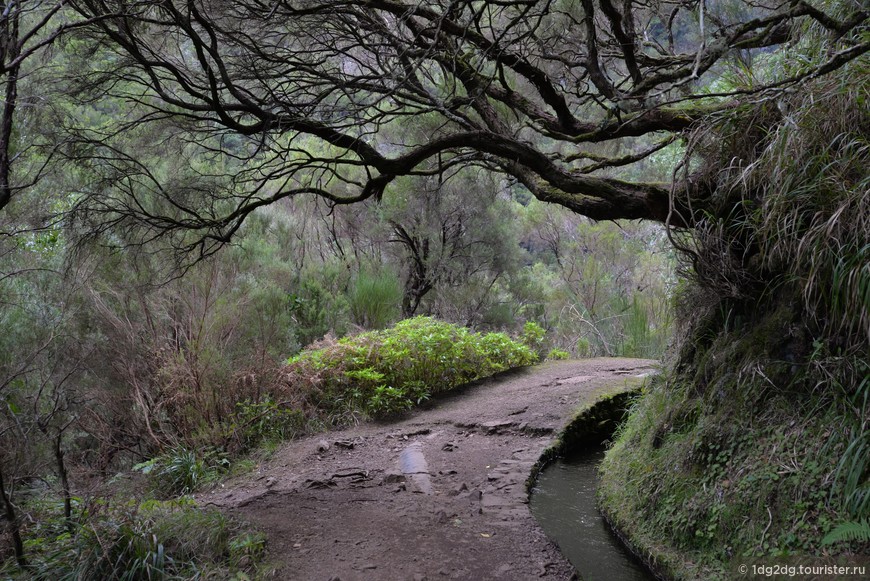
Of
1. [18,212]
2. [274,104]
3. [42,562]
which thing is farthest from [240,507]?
[18,212]

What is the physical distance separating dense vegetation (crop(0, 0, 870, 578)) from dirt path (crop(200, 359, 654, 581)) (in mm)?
512

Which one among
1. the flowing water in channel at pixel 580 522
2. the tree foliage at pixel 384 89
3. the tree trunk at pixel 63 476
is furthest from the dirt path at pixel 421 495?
the tree foliage at pixel 384 89

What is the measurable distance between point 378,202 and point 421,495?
2.51m

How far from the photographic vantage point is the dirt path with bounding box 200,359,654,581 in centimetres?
355

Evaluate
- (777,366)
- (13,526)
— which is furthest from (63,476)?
(777,366)

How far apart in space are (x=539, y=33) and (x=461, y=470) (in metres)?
4.14

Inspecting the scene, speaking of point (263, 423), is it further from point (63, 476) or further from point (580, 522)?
point (580, 522)

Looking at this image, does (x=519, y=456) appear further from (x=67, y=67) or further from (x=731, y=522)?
(x=67, y=67)

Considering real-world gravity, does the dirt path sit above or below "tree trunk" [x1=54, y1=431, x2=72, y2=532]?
Result: below

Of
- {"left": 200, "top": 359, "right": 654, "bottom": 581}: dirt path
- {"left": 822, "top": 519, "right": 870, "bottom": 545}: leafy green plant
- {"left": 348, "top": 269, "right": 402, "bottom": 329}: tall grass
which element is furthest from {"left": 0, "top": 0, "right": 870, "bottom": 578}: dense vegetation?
{"left": 348, "top": 269, "right": 402, "bottom": 329}: tall grass

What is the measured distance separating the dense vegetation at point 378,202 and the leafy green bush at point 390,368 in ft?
0.13

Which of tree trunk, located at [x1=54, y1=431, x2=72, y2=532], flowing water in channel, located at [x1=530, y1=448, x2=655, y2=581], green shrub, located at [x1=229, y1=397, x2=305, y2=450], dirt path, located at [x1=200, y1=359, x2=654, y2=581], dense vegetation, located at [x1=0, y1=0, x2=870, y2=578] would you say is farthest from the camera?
green shrub, located at [x1=229, y1=397, x2=305, y2=450]

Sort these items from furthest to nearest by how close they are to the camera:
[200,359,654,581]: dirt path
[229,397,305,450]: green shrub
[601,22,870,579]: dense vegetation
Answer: [229,397,305,450]: green shrub, [200,359,654,581]: dirt path, [601,22,870,579]: dense vegetation

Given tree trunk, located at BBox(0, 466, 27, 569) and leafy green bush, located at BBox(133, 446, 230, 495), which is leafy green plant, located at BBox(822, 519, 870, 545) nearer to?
tree trunk, located at BBox(0, 466, 27, 569)
